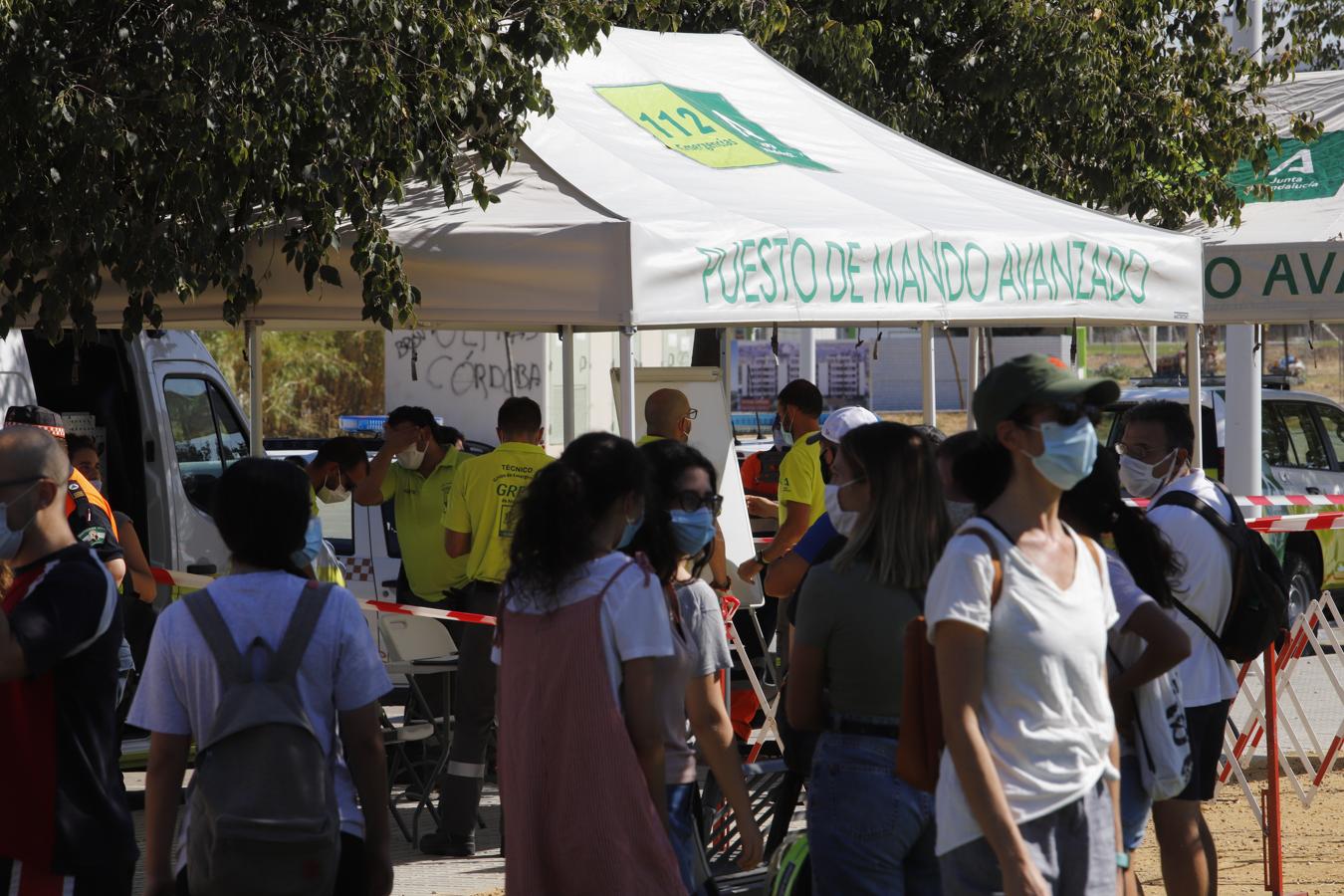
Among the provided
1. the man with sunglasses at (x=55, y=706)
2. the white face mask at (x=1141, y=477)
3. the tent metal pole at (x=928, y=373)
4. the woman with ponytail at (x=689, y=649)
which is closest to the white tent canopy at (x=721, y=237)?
the tent metal pole at (x=928, y=373)

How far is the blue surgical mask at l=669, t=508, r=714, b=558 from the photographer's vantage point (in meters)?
4.44

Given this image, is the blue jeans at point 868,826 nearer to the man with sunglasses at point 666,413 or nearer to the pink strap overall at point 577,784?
the pink strap overall at point 577,784

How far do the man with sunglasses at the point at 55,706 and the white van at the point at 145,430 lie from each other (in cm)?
533

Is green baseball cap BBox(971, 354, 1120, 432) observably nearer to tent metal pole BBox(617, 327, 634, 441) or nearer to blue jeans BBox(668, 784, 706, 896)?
blue jeans BBox(668, 784, 706, 896)

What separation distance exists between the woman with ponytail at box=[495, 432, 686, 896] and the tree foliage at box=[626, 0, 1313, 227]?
8.45 m

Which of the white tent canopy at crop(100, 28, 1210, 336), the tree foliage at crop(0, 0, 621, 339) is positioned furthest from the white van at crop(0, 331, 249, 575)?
the tree foliage at crop(0, 0, 621, 339)

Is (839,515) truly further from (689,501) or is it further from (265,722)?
(265,722)

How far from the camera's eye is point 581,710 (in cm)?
350

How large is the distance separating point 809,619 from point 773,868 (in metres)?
0.71

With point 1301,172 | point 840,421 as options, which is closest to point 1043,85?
point 1301,172

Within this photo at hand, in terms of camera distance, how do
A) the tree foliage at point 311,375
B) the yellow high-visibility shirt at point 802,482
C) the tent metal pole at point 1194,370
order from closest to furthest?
Result: the yellow high-visibility shirt at point 802,482, the tent metal pole at point 1194,370, the tree foliage at point 311,375

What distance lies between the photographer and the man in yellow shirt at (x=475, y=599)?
7.04 m

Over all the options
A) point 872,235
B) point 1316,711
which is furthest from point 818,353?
point 872,235

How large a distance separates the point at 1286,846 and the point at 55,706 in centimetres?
542
